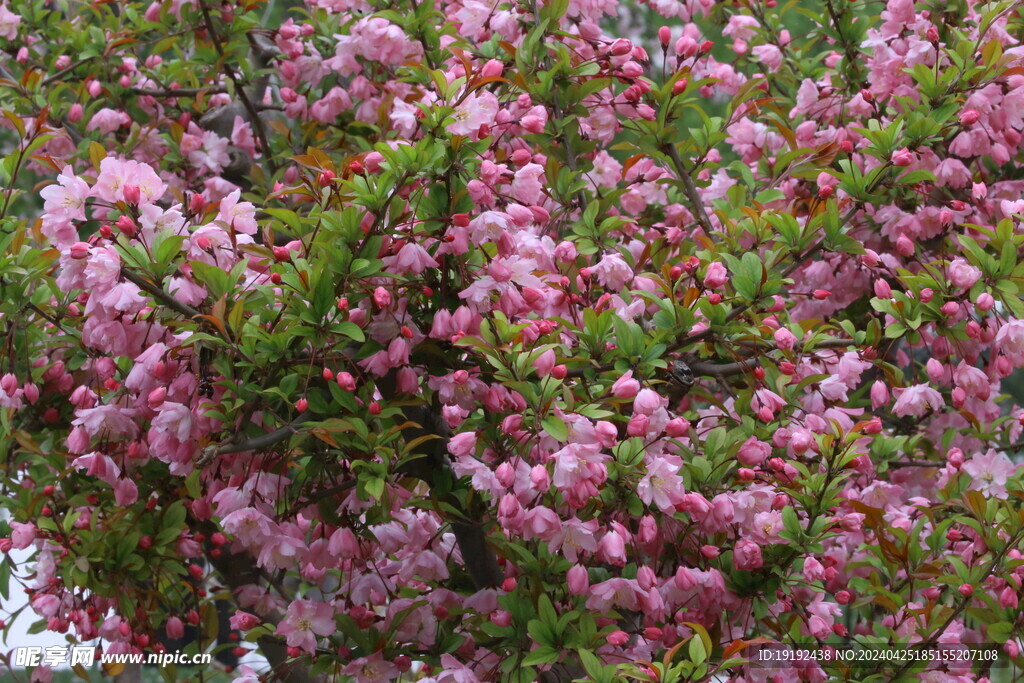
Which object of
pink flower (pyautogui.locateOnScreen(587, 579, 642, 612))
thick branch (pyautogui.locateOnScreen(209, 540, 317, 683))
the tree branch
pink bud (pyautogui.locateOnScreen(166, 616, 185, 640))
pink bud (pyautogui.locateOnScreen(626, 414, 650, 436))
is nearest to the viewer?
pink bud (pyautogui.locateOnScreen(626, 414, 650, 436))

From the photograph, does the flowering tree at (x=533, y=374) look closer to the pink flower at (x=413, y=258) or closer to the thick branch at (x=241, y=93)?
the pink flower at (x=413, y=258)

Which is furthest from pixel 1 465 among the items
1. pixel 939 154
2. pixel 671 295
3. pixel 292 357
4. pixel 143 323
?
pixel 939 154

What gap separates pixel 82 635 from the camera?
2008 mm

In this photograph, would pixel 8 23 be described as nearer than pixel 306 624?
No

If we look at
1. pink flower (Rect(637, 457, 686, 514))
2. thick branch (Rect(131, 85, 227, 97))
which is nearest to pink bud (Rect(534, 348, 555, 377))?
pink flower (Rect(637, 457, 686, 514))

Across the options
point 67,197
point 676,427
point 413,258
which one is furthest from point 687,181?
point 67,197

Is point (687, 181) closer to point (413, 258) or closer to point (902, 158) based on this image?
point (902, 158)

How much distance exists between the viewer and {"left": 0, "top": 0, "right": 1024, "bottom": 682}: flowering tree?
1.42m

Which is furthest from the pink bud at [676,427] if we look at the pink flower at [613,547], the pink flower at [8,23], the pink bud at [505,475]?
the pink flower at [8,23]

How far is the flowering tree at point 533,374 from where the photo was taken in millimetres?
1420

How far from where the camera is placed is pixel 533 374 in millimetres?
1426

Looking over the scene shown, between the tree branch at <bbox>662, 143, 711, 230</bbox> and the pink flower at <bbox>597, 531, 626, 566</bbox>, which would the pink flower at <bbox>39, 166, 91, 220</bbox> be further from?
the tree branch at <bbox>662, 143, 711, 230</bbox>

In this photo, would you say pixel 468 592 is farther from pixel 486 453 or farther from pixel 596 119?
pixel 596 119

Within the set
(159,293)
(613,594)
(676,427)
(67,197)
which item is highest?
(67,197)
